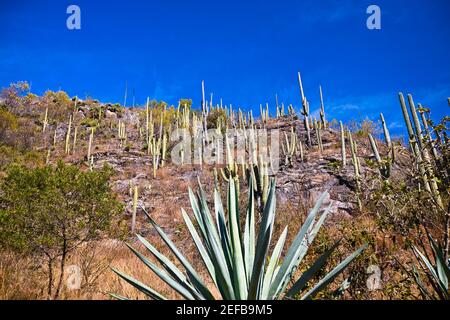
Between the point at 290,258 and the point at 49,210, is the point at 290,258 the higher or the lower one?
the lower one

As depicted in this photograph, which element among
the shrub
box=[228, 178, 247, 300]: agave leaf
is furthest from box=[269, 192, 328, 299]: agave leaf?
the shrub

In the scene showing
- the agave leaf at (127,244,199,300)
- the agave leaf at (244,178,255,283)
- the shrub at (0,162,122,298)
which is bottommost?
the agave leaf at (127,244,199,300)

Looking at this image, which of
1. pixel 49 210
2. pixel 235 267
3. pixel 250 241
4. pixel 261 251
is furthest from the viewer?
pixel 49 210

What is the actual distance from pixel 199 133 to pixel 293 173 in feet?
29.7

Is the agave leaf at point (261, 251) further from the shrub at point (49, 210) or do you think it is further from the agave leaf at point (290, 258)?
the shrub at point (49, 210)

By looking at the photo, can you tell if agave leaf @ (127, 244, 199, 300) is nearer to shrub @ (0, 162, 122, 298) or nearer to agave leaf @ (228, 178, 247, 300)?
agave leaf @ (228, 178, 247, 300)

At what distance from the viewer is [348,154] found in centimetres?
1512

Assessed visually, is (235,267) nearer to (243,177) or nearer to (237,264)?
(237,264)

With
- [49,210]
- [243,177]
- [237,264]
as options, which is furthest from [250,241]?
[243,177]

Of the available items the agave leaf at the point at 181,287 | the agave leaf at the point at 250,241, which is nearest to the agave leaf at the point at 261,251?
the agave leaf at the point at 250,241

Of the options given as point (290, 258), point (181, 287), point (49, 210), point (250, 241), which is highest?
point (49, 210)

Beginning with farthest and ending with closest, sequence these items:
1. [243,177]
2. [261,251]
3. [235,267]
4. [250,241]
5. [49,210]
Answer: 1. [243,177]
2. [49,210]
3. [250,241]
4. [235,267]
5. [261,251]
